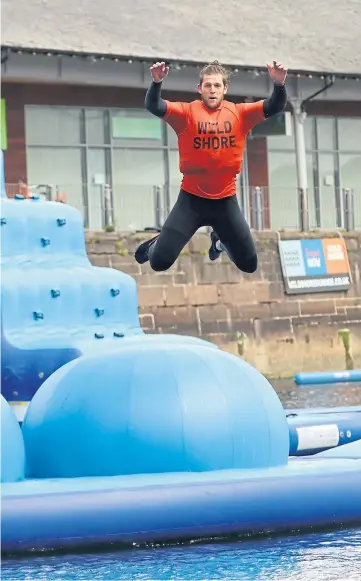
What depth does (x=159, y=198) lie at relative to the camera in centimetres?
3359

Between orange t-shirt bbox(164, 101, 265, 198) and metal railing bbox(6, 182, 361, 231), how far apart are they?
19772mm

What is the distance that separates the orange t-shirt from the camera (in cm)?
1214

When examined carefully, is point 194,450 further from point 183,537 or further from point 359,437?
point 359,437

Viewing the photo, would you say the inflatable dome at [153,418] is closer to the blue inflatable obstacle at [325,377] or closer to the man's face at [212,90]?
the man's face at [212,90]

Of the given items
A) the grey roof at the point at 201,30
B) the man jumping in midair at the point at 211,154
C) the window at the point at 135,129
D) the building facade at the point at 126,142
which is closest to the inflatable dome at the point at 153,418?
the man jumping in midair at the point at 211,154

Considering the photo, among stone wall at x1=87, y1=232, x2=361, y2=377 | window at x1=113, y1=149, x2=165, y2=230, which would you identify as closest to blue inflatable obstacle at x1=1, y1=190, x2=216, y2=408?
stone wall at x1=87, y1=232, x2=361, y2=377

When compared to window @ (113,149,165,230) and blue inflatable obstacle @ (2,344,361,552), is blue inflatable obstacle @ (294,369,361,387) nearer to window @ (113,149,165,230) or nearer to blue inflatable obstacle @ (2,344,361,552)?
window @ (113,149,165,230)

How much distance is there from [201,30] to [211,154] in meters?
25.4

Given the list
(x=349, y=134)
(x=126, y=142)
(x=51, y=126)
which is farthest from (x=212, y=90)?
(x=349, y=134)

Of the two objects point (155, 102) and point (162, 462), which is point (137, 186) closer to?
point (162, 462)

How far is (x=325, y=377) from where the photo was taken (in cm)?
3172

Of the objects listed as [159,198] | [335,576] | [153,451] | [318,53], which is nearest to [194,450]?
[153,451]

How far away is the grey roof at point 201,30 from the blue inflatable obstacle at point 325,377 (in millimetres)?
9207

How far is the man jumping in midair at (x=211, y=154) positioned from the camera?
1191 centimetres
